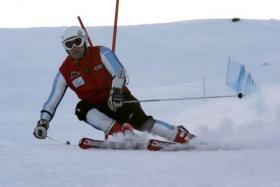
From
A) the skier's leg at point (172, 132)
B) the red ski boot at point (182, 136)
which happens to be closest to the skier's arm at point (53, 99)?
the skier's leg at point (172, 132)

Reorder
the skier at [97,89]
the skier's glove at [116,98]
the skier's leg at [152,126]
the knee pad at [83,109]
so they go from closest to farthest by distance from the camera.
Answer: the skier's glove at [116,98] → the skier's leg at [152,126] → the skier at [97,89] → the knee pad at [83,109]

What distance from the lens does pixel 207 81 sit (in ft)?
45.8

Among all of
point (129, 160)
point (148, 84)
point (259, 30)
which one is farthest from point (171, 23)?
point (129, 160)

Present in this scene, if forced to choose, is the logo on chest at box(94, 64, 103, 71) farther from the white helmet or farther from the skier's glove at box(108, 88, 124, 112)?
the skier's glove at box(108, 88, 124, 112)

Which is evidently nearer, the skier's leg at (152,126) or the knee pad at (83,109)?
the skier's leg at (152,126)

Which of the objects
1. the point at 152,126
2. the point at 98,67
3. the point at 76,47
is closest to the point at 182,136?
the point at 152,126

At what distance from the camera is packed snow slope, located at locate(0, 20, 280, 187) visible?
3605 mm

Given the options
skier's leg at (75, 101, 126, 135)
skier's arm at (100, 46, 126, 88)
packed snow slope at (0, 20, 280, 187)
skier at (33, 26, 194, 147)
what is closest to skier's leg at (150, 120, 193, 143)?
skier at (33, 26, 194, 147)

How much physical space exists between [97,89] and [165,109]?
5.70 m

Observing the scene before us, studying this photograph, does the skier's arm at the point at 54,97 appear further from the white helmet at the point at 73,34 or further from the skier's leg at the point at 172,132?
the skier's leg at the point at 172,132

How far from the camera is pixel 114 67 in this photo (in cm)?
544

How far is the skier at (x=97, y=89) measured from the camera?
17.8ft

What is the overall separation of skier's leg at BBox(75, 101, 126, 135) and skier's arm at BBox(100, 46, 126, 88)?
30 cm

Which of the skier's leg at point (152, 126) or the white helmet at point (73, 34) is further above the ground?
the white helmet at point (73, 34)
